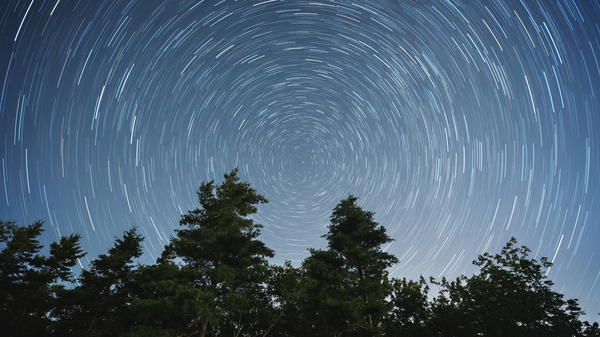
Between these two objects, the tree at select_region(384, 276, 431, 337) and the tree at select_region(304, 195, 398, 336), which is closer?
the tree at select_region(304, 195, 398, 336)

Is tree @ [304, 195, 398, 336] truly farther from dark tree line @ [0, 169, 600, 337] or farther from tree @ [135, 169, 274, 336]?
tree @ [135, 169, 274, 336]

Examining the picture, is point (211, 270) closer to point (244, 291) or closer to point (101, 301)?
point (244, 291)

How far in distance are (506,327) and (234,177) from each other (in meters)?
24.9

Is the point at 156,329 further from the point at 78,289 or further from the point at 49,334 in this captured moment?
the point at 49,334

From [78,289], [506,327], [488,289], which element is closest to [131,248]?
[78,289]

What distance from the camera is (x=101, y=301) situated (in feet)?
57.4

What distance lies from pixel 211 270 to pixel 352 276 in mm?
8669

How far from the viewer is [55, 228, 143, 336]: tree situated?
16.6 metres

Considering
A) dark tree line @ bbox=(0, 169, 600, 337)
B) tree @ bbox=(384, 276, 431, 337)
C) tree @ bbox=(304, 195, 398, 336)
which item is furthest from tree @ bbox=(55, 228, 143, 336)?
tree @ bbox=(384, 276, 431, 337)

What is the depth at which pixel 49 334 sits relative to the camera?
56.2ft

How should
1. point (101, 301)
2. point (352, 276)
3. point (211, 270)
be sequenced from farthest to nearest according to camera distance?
1. point (101, 301)
2. point (352, 276)
3. point (211, 270)

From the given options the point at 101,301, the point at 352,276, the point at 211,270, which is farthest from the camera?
the point at 101,301

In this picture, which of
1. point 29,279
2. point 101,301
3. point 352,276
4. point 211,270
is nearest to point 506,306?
point 352,276

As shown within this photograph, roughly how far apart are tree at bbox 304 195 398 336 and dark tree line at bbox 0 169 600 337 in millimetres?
75
